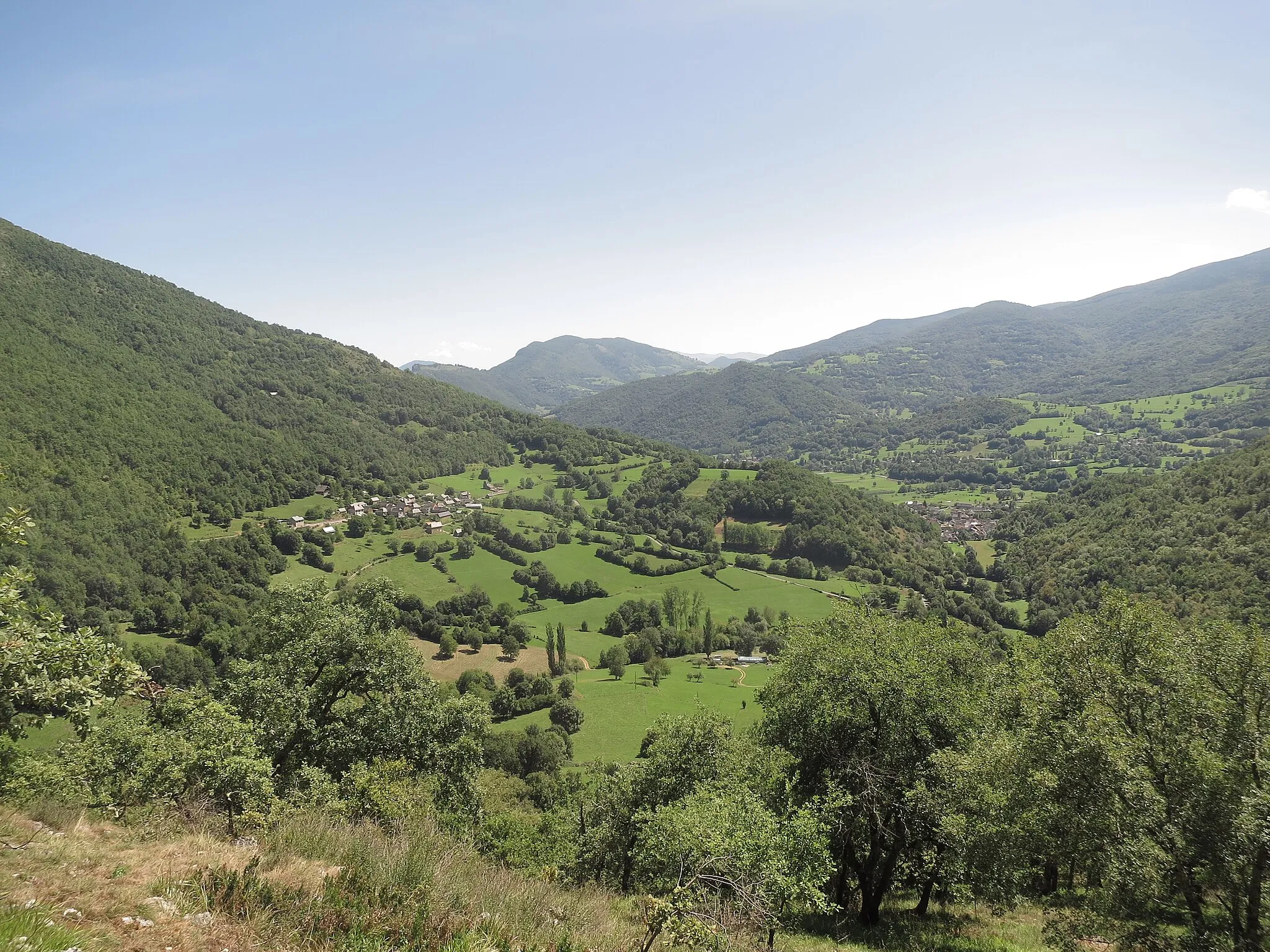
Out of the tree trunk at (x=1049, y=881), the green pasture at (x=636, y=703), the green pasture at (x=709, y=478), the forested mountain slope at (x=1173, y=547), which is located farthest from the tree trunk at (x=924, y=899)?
the green pasture at (x=709, y=478)

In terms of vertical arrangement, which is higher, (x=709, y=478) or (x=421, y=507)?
(x=421, y=507)

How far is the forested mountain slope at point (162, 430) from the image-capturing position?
3396 inches

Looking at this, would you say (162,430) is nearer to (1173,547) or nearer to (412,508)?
(412,508)

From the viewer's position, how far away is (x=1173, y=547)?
81.8 m

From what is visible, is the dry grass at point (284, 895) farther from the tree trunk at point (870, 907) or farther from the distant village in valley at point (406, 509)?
the distant village in valley at point (406, 509)

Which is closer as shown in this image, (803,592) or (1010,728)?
(1010,728)

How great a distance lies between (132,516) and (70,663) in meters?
117

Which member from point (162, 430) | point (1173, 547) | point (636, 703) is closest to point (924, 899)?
point (636, 703)

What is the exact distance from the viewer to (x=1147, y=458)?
18988 centimetres

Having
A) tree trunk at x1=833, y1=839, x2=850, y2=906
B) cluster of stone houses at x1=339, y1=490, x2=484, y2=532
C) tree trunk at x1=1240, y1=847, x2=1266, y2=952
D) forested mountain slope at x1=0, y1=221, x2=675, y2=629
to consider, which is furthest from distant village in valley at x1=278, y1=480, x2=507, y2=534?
tree trunk at x1=1240, y1=847, x2=1266, y2=952

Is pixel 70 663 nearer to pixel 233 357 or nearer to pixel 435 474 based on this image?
pixel 435 474

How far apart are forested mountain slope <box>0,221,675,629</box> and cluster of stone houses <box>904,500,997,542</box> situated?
10351 centimetres

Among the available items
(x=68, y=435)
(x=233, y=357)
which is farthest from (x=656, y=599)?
(x=233, y=357)

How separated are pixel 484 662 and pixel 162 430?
10279cm
